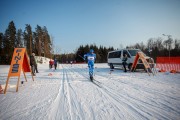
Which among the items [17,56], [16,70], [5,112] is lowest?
[5,112]

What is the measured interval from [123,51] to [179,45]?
74.9 m

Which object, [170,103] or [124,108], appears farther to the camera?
[170,103]

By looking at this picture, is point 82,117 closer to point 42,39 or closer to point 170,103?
point 170,103

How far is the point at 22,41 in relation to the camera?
6875 centimetres

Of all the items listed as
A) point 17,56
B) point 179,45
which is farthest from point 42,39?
point 179,45

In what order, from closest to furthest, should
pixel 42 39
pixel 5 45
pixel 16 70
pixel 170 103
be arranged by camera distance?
pixel 170 103
pixel 16 70
pixel 5 45
pixel 42 39

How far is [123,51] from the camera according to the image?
50.0ft

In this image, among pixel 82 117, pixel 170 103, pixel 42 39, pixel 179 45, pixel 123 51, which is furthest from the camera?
pixel 179 45

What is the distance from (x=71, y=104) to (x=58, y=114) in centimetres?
76

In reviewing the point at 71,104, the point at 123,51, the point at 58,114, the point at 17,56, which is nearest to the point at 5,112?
the point at 58,114

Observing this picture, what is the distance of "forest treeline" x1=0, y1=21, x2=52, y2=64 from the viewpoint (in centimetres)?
5512

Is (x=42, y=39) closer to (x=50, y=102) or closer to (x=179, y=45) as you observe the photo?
(x=50, y=102)

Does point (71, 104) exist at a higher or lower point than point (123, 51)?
lower

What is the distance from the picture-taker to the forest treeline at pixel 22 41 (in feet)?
181
